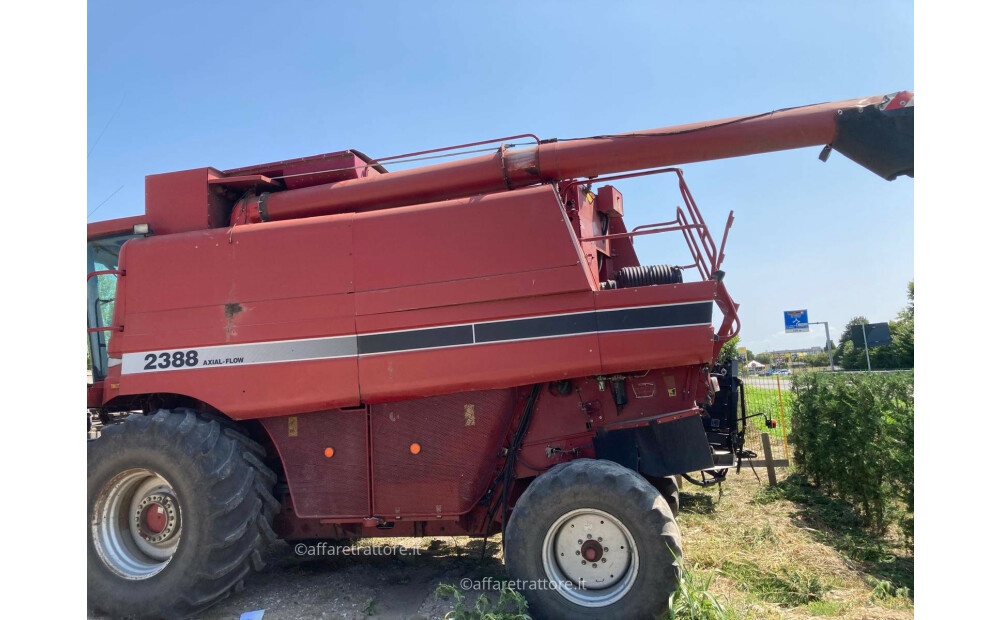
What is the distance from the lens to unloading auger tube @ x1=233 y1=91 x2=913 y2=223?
4242 millimetres

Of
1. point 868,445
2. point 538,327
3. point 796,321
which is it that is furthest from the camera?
point 796,321

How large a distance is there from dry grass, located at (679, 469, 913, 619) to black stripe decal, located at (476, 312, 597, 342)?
219 cm

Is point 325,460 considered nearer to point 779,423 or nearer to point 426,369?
point 426,369

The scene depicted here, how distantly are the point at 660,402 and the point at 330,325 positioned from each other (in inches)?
107

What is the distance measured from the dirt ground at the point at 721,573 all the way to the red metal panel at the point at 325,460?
79 centimetres

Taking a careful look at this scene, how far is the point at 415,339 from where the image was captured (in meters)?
4.65

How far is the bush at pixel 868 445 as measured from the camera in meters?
6.38

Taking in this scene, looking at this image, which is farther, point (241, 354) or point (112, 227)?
point (112, 227)

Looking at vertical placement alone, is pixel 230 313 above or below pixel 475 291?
below

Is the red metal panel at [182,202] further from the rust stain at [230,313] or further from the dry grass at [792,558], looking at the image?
the dry grass at [792,558]

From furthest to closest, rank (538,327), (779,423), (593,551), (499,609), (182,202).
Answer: (779,423)
(182,202)
(538,327)
(593,551)
(499,609)

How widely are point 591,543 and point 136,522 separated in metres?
3.90

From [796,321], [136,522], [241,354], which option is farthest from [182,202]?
[796,321]

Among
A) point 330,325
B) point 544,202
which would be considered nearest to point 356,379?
point 330,325
